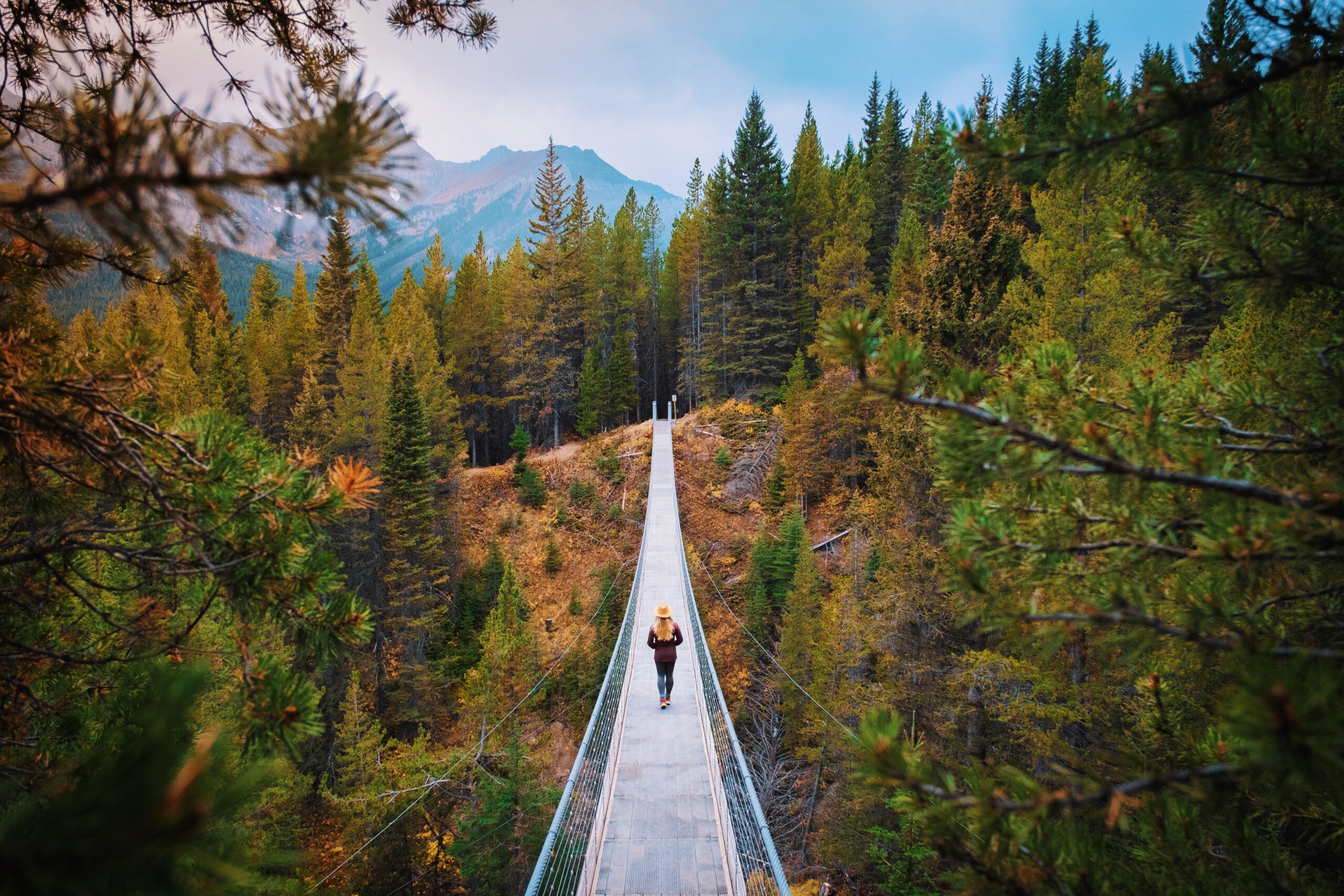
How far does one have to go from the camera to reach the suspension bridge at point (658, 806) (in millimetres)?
3662

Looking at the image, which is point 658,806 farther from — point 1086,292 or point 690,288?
point 690,288

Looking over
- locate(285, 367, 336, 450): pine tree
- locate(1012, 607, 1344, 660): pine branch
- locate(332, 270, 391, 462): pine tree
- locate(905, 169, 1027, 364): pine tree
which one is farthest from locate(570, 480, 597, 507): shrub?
locate(1012, 607, 1344, 660): pine branch

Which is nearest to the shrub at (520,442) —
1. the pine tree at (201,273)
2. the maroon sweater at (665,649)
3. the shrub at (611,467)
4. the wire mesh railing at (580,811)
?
the shrub at (611,467)

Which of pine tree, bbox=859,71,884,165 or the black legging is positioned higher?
pine tree, bbox=859,71,884,165

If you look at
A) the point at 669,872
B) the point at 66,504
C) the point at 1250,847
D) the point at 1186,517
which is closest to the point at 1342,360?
the point at 1186,517

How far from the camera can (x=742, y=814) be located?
4289mm

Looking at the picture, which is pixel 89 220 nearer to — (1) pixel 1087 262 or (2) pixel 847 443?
(1) pixel 1087 262

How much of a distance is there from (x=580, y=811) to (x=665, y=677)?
1.64m

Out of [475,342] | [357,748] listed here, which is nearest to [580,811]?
[357,748]

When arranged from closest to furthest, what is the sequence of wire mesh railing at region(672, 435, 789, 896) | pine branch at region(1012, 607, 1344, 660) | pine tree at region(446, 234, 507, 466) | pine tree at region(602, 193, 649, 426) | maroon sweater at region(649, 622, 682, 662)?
pine branch at region(1012, 607, 1344, 660), wire mesh railing at region(672, 435, 789, 896), maroon sweater at region(649, 622, 682, 662), pine tree at region(446, 234, 507, 466), pine tree at region(602, 193, 649, 426)

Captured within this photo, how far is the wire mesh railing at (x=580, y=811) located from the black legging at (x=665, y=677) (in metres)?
0.51

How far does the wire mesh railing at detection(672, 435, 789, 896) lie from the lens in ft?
11.5

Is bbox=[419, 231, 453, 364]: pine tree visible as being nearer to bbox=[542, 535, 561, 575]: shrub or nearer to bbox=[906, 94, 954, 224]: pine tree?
bbox=[542, 535, 561, 575]: shrub

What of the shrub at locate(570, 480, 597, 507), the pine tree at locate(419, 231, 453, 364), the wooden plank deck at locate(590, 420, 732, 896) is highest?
the pine tree at locate(419, 231, 453, 364)
